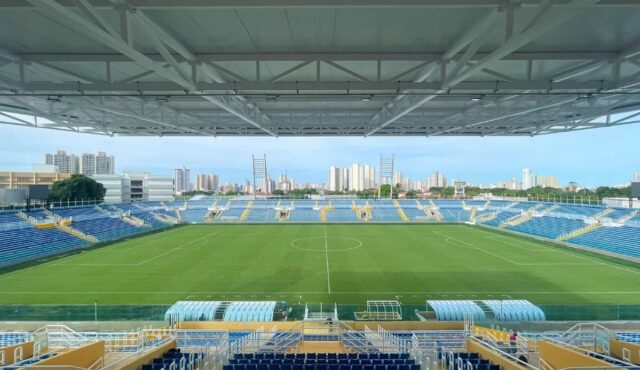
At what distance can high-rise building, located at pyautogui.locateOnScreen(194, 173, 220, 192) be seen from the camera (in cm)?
16825

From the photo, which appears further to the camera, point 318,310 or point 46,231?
point 46,231

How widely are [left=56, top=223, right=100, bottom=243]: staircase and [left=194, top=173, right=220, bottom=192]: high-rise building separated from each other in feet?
444

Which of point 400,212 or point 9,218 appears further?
point 400,212

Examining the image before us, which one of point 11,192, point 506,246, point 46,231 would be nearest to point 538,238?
point 506,246

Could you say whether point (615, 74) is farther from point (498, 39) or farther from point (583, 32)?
point (498, 39)

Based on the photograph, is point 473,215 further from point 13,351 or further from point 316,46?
point 13,351

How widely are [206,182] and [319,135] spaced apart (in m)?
165

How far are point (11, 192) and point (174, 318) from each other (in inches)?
1238

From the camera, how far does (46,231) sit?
3070cm

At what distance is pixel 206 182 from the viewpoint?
17025 centimetres

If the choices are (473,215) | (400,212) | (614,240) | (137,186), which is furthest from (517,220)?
(137,186)

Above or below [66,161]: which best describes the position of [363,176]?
below

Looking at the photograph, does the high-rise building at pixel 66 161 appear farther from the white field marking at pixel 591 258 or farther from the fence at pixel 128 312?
the white field marking at pixel 591 258

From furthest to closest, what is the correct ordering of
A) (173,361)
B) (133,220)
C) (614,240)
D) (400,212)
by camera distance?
(400,212) < (133,220) < (614,240) < (173,361)
